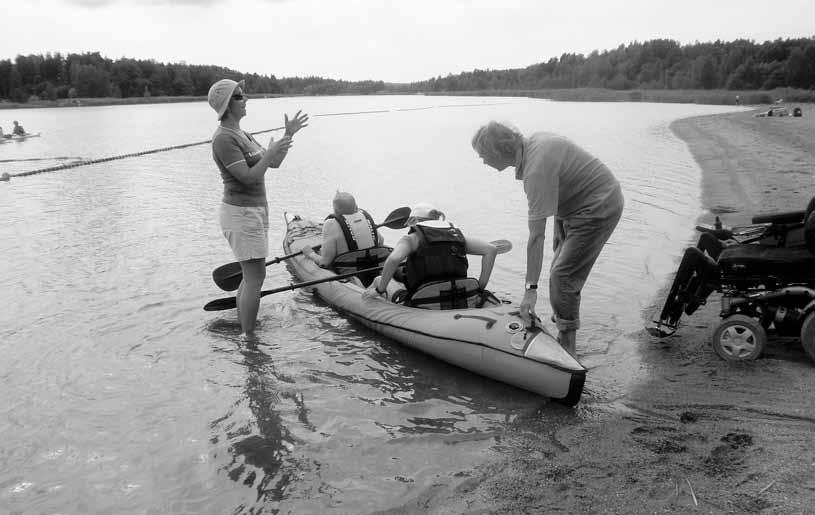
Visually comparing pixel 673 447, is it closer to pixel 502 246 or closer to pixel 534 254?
pixel 534 254

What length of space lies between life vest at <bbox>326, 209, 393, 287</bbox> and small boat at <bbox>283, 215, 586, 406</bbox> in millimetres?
532

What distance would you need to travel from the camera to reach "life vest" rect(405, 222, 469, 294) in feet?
17.5

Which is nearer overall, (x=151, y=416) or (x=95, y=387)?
(x=151, y=416)

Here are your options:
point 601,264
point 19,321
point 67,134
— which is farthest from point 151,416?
point 67,134

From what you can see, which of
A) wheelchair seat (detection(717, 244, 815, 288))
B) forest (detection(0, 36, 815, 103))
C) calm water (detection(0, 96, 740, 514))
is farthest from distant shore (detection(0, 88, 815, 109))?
wheelchair seat (detection(717, 244, 815, 288))

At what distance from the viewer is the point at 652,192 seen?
14031 mm

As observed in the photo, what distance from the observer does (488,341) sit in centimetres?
478

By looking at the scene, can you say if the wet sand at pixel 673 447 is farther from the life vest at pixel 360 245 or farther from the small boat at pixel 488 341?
the life vest at pixel 360 245

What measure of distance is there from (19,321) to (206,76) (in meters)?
107

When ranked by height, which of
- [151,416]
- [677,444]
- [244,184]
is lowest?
[151,416]

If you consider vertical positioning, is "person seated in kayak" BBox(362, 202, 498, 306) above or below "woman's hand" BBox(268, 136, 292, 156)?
below

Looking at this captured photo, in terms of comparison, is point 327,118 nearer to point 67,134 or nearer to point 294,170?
point 67,134

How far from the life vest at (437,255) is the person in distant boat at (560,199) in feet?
3.33

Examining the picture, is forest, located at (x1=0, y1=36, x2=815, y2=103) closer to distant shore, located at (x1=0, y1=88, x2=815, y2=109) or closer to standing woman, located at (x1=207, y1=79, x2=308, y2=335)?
distant shore, located at (x1=0, y1=88, x2=815, y2=109)
